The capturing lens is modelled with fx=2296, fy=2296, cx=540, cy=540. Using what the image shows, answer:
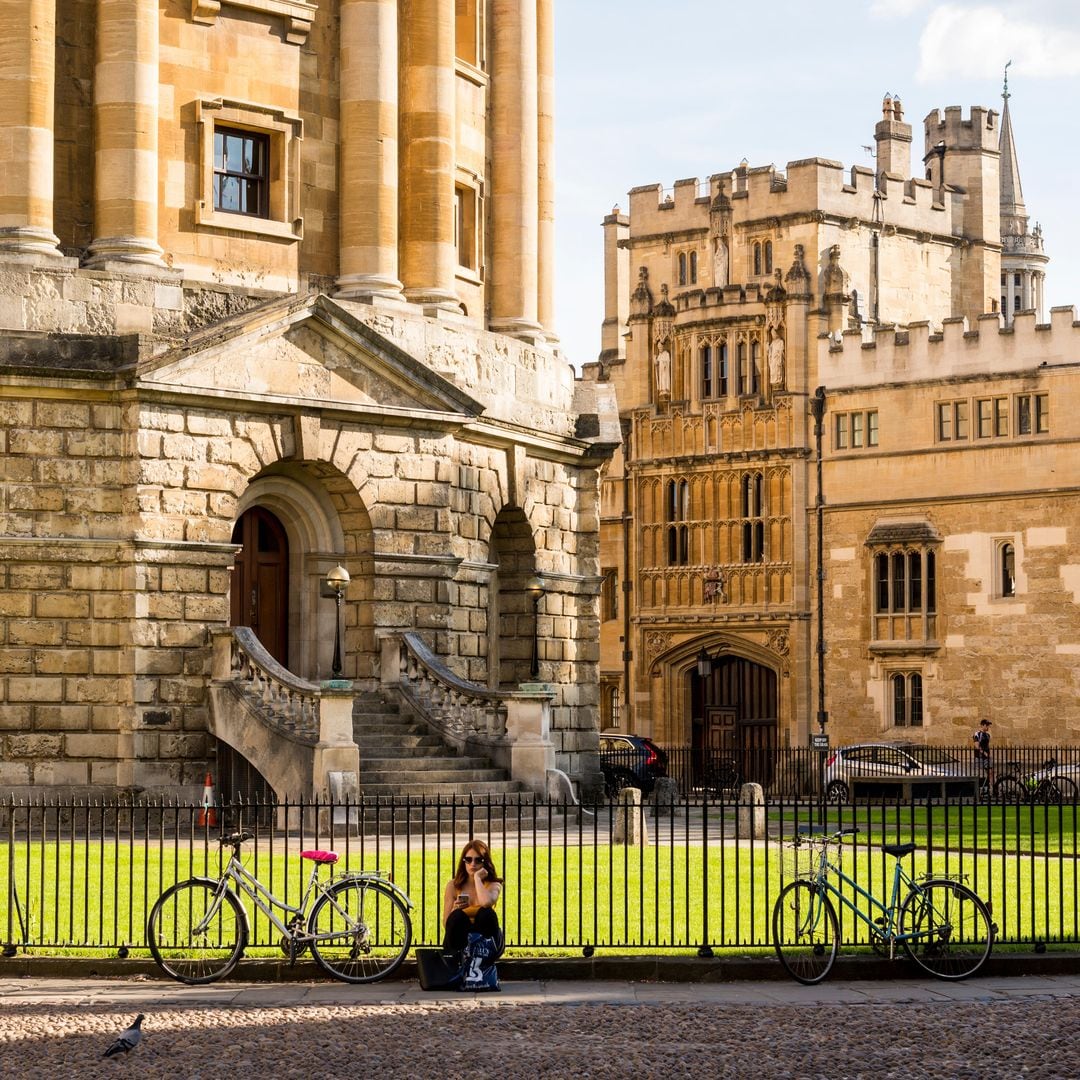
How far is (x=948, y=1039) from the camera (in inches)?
692

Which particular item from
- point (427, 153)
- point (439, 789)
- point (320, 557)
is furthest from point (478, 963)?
point (427, 153)

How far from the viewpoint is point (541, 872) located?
89.2ft

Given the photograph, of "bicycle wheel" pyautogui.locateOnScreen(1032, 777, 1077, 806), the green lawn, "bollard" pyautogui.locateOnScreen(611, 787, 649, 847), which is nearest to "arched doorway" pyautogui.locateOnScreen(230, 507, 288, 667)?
the green lawn

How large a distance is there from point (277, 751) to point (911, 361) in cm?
4602

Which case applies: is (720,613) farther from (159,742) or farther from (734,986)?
(734,986)

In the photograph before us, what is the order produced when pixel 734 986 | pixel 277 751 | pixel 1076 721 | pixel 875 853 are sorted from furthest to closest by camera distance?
pixel 1076 721
pixel 277 751
pixel 875 853
pixel 734 986

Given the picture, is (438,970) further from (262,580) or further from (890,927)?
(262,580)

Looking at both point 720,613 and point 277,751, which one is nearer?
point 277,751

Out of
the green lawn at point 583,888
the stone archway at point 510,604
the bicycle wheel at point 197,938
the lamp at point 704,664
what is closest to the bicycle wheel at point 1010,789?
the stone archway at point 510,604

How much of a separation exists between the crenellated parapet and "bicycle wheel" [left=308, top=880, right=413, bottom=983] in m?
56.2

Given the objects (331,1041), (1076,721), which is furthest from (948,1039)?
(1076,721)

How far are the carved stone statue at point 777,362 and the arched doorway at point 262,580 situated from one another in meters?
42.8

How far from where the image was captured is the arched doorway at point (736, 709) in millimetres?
78375

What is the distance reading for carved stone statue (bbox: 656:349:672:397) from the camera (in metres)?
82.8
